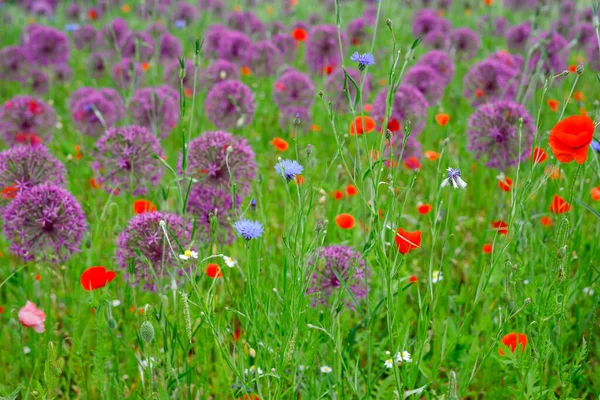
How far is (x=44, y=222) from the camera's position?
7.39 feet

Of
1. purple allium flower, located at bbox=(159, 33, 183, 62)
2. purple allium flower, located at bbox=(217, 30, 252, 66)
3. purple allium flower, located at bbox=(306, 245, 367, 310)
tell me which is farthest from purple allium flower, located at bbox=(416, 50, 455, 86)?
purple allium flower, located at bbox=(306, 245, 367, 310)

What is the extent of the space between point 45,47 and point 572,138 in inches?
179

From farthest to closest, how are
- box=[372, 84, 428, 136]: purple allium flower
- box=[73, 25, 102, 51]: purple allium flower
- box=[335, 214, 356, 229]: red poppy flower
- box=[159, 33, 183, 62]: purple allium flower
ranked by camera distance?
box=[73, 25, 102, 51]: purple allium flower, box=[159, 33, 183, 62]: purple allium flower, box=[372, 84, 428, 136]: purple allium flower, box=[335, 214, 356, 229]: red poppy flower

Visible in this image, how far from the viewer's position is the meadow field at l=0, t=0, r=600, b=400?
5.81ft

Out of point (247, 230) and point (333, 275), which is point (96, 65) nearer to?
point (333, 275)

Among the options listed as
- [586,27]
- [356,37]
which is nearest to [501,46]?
[586,27]

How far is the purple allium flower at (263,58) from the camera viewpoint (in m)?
4.92

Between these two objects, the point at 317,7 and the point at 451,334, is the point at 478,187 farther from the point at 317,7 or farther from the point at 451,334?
the point at 317,7

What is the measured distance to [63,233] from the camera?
2.30m

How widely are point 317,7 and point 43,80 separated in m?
5.88

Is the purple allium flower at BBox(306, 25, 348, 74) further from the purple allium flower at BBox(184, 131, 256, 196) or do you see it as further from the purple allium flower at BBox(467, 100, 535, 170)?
the purple allium flower at BBox(184, 131, 256, 196)

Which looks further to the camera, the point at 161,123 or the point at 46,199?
the point at 161,123

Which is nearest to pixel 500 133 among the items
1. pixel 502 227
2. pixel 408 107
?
pixel 408 107

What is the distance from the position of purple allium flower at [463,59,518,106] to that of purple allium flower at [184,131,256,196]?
196 centimetres
